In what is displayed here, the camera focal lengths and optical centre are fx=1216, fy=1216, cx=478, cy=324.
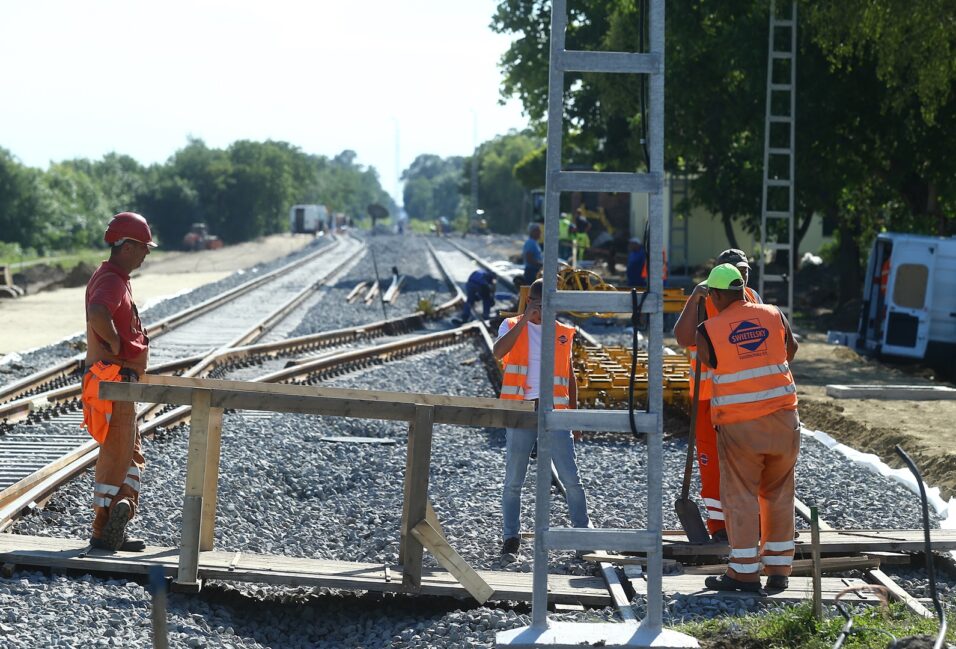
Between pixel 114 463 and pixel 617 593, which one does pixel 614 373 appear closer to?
pixel 617 593

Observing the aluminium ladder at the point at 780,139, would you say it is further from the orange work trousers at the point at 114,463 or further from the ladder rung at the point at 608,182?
the ladder rung at the point at 608,182

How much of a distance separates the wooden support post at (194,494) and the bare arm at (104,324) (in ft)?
2.21

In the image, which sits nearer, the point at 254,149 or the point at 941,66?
the point at 941,66

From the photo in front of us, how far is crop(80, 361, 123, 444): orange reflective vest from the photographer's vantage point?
6.97 metres

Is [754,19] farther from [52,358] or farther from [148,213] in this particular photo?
[148,213]

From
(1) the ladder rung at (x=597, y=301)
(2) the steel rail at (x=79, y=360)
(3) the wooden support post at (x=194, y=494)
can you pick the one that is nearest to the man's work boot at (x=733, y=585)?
(1) the ladder rung at (x=597, y=301)

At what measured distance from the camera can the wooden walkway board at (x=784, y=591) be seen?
6.75m

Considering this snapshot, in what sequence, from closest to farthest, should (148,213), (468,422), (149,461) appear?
(468,422) → (149,461) → (148,213)

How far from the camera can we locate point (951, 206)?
79.2 feet

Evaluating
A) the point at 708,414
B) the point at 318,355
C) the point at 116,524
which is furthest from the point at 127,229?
the point at 318,355

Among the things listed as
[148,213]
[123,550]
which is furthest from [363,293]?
[148,213]

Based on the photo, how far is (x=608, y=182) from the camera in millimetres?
5168

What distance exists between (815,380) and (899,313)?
2.50 metres

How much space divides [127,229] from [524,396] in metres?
2.68
